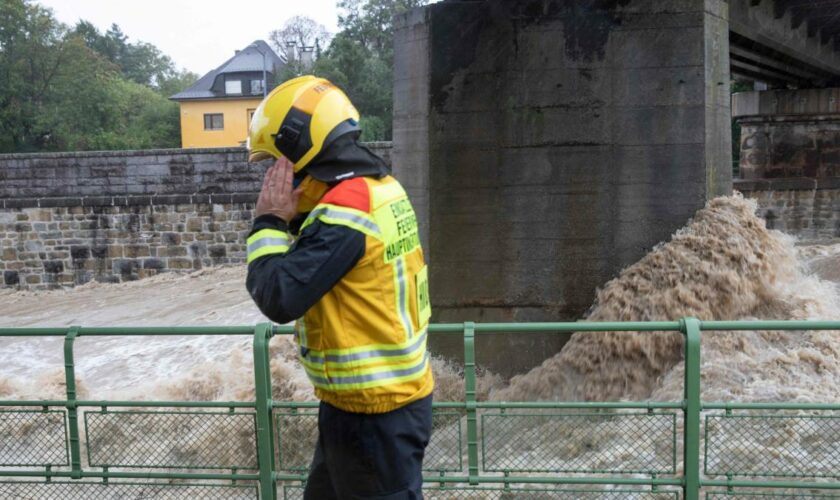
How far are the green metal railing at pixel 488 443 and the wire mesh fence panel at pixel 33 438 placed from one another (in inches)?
0.5

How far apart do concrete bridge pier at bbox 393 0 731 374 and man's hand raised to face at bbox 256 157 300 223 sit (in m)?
6.58

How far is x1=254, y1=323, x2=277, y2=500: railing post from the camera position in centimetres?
444

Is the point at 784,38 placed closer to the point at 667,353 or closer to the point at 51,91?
the point at 667,353

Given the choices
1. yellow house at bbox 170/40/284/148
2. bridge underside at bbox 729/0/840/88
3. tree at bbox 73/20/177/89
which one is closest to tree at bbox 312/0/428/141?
yellow house at bbox 170/40/284/148

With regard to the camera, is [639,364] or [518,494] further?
[639,364]

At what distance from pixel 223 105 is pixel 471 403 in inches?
2076

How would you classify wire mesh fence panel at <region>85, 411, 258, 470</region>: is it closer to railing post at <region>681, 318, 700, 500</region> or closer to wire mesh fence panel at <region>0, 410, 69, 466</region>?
wire mesh fence panel at <region>0, 410, 69, 466</region>

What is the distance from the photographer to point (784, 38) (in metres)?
14.3

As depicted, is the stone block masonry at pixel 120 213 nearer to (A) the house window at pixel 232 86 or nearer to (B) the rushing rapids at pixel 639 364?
(B) the rushing rapids at pixel 639 364

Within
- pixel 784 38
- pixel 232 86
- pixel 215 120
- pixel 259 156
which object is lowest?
pixel 259 156

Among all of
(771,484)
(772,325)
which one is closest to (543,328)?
(772,325)

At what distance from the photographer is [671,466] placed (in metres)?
4.52

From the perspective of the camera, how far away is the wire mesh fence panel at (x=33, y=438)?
4.84m

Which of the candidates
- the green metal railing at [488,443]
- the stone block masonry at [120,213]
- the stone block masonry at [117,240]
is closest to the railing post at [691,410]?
the green metal railing at [488,443]
